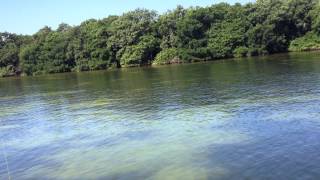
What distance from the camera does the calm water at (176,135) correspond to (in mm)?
25438

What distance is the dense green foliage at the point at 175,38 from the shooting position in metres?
134

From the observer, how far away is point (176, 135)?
33.8m

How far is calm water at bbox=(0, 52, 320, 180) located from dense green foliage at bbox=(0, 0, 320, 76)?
7678 cm

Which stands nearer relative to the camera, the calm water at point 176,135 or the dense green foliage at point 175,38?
the calm water at point 176,135

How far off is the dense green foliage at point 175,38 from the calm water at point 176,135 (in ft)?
252

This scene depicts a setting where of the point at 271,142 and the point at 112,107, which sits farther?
the point at 112,107

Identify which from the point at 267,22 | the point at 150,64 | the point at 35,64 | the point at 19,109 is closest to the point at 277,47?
the point at 267,22

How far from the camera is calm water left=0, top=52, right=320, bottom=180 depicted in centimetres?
2544

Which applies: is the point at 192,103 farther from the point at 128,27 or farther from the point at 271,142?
the point at 128,27

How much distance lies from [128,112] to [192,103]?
624cm

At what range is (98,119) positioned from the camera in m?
44.0

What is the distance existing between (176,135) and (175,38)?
4302 inches

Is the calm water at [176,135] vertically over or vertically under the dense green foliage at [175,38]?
under

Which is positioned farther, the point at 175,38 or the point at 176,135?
the point at 175,38
